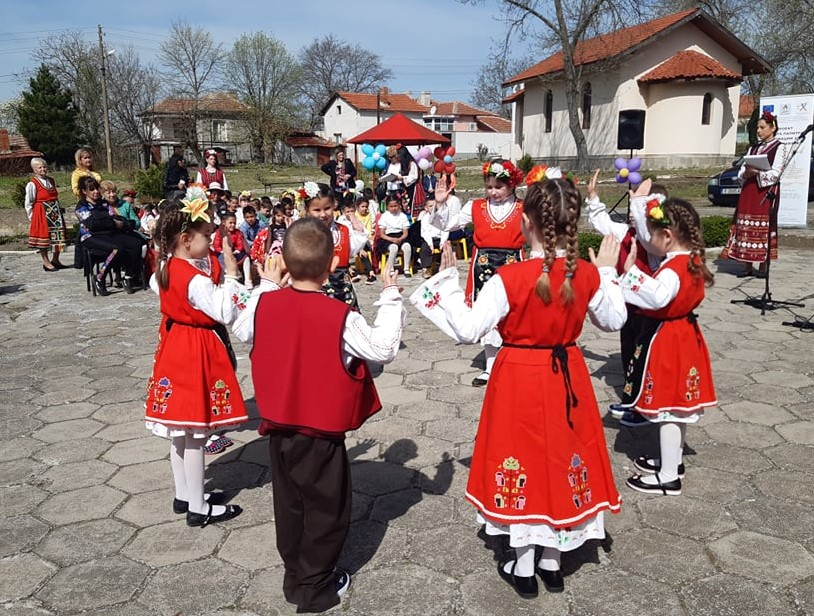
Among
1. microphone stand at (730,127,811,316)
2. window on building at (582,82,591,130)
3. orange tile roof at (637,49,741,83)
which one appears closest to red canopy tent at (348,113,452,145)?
microphone stand at (730,127,811,316)

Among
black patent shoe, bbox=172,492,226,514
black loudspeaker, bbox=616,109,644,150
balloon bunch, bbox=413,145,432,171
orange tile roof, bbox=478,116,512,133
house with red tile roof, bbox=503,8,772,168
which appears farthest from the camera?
orange tile roof, bbox=478,116,512,133

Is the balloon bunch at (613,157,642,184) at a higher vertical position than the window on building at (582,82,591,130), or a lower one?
lower

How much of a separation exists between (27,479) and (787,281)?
30.4 ft

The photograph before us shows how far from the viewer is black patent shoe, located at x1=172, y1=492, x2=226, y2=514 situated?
360cm

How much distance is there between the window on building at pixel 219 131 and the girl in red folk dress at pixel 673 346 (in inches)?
1979

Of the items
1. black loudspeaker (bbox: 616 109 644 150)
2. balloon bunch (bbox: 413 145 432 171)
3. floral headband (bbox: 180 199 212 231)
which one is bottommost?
floral headband (bbox: 180 199 212 231)

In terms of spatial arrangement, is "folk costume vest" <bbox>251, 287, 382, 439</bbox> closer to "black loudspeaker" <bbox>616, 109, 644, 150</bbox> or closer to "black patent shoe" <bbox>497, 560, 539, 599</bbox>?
"black patent shoe" <bbox>497, 560, 539, 599</bbox>

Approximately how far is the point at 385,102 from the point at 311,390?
5991cm

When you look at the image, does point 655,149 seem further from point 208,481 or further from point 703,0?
point 208,481

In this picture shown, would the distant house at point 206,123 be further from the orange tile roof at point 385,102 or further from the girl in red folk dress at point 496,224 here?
the girl in red folk dress at point 496,224

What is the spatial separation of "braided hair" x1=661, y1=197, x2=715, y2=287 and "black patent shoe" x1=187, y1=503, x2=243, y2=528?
2.66m

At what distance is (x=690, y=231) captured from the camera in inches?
136

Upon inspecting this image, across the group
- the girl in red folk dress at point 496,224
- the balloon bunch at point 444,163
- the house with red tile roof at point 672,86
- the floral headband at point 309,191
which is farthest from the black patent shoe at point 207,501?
the house with red tile roof at point 672,86

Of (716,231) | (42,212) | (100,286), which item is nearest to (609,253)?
(100,286)
